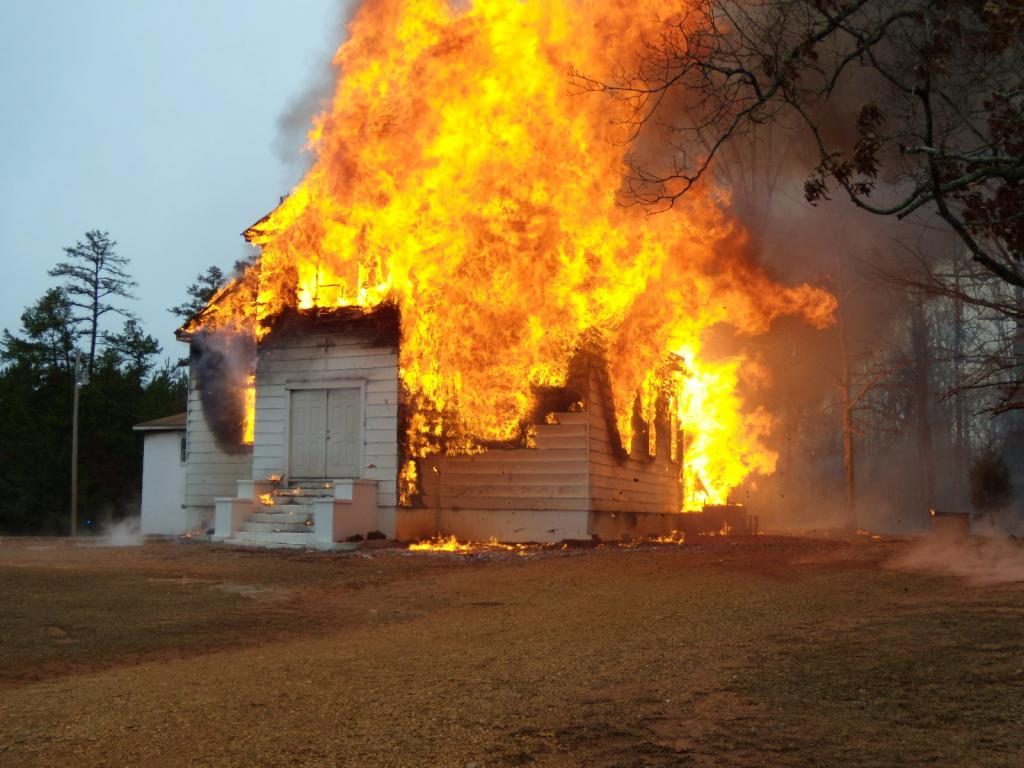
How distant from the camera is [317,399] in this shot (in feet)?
62.5

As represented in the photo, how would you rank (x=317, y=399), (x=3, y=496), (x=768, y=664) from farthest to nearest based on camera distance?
(x=3, y=496) < (x=317, y=399) < (x=768, y=664)

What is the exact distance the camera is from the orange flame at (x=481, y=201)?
1719 cm

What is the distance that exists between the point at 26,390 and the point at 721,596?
1747 inches

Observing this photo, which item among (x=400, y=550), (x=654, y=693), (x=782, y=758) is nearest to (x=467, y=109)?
(x=400, y=550)

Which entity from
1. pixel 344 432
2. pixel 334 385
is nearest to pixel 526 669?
pixel 344 432

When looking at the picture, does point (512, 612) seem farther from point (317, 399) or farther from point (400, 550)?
point (317, 399)

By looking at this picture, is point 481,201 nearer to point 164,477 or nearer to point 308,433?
point 308,433

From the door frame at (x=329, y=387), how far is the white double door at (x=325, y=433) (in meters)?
0.04

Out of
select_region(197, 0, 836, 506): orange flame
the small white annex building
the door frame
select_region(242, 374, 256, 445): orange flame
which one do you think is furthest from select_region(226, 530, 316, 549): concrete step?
the small white annex building

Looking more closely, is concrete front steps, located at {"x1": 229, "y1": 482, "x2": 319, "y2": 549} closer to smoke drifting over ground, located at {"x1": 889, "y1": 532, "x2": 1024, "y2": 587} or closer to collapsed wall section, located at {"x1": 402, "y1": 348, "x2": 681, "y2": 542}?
collapsed wall section, located at {"x1": 402, "y1": 348, "x2": 681, "y2": 542}

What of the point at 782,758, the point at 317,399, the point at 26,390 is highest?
the point at 26,390

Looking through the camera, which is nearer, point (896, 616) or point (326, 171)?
point (896, 616)

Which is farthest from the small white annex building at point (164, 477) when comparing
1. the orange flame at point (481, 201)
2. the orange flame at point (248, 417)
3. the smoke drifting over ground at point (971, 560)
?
the smoke drifting over ground at point (971, 560)

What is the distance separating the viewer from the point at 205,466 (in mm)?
22625
